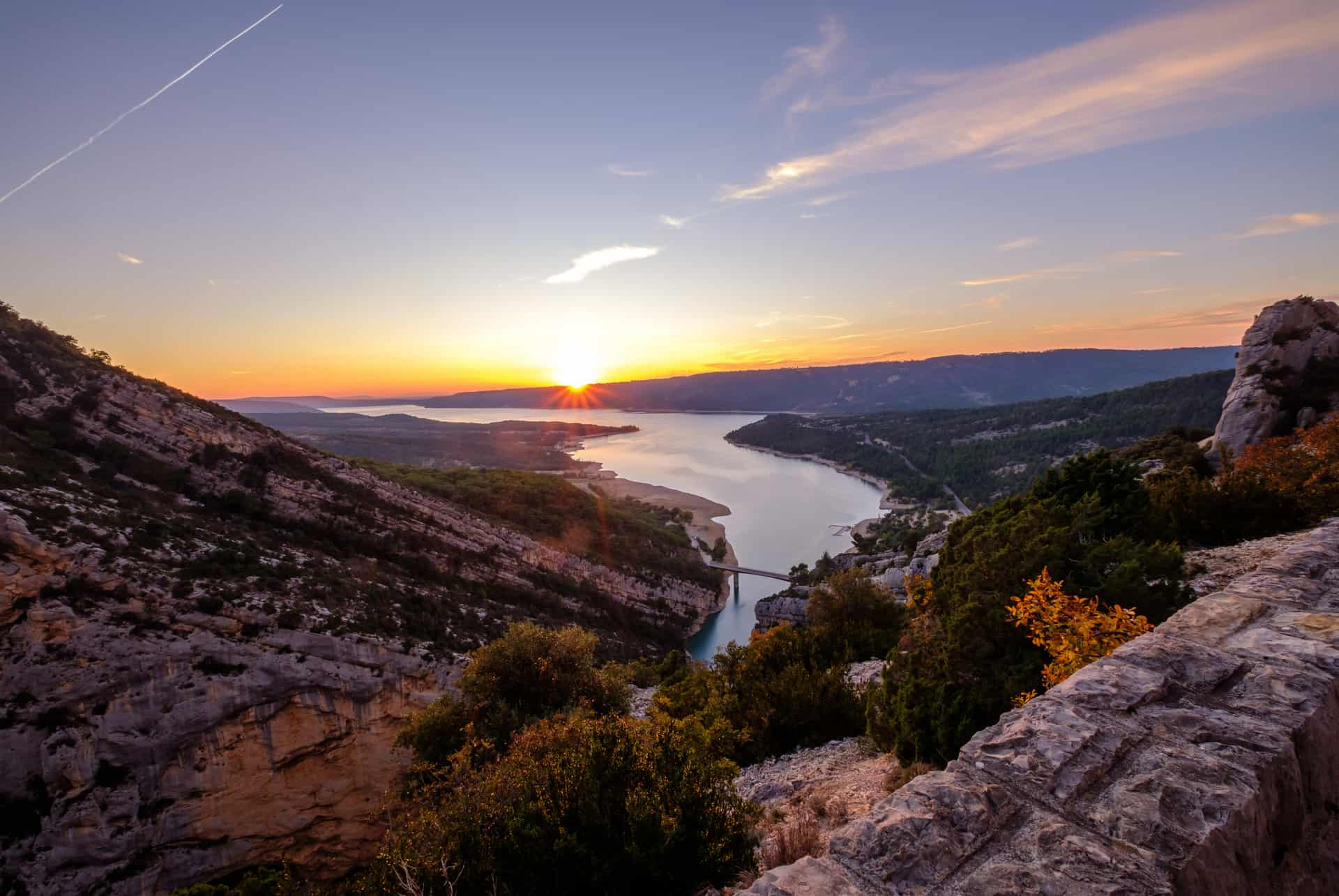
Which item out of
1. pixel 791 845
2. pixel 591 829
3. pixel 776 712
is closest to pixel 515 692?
pixel 776 712

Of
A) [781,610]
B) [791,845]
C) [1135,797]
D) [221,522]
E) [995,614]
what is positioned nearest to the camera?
[1135,797]

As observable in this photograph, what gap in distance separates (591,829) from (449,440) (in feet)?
463

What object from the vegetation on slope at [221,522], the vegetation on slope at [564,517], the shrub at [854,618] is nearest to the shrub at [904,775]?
the shrub at [854,618]

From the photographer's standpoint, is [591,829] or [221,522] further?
[221,522]

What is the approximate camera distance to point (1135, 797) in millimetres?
2904

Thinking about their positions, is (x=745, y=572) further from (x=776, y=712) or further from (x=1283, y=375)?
(x=776, y=712)

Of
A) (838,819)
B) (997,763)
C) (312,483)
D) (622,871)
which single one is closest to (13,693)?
(312,483)

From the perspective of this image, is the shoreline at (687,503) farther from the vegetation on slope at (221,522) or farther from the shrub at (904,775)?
the shrub at (904,775)

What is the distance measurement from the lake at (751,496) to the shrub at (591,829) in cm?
3399

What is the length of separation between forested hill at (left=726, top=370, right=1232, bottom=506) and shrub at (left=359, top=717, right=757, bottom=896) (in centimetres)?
→ 5747

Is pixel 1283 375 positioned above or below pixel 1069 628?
above

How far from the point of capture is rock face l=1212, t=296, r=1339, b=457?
20.7 m

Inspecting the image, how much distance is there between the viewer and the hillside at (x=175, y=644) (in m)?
12.9

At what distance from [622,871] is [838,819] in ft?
8.83
